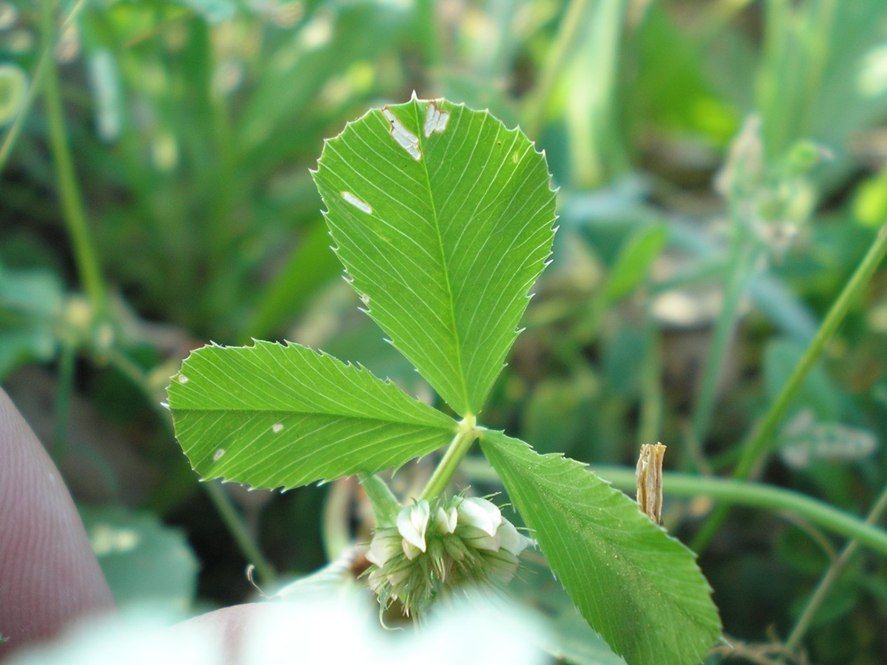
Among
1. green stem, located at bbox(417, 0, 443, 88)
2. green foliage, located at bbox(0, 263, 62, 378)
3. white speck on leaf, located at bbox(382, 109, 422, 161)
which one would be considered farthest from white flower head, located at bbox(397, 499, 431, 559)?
green stem, located at bbox(417, 0, 443, 88)

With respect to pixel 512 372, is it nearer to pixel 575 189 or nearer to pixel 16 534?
pixel 575 189

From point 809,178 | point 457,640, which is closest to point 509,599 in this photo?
point 457,640

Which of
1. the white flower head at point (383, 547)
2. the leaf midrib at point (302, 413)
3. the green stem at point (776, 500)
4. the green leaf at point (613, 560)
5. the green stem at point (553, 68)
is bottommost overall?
the green stem at point (776, 500)

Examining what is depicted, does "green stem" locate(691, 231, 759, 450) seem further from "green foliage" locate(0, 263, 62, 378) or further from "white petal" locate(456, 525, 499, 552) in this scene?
"green foliage" locate(0, 263, 62, 378)

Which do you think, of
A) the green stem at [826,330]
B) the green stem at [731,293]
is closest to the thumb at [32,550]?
the green stem at [826,330]

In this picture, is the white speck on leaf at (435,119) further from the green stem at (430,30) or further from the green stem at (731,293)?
the green stem at (430,30)

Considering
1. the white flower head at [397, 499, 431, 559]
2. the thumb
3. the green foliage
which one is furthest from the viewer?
the green foliage

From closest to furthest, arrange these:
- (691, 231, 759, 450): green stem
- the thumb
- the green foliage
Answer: the thumb < the green foliage < (691, 231, 759, 450): green stem
